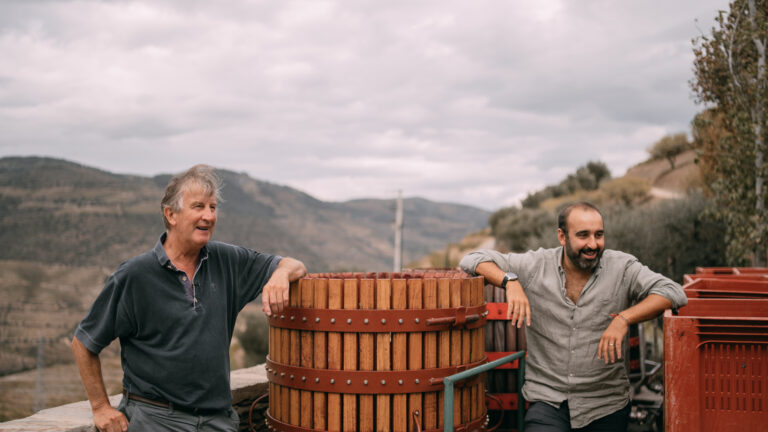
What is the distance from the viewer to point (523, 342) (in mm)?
5215

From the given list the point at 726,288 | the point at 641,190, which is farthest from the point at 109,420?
the point at 641,190

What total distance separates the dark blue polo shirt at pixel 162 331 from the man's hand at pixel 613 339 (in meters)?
2.22

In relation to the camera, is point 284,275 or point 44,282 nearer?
point 284,275

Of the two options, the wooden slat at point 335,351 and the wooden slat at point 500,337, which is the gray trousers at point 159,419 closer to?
the wooden slat at point 335,351

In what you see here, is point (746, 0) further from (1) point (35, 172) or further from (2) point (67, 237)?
(1) point (35, 172)

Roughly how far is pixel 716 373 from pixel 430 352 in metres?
1.50

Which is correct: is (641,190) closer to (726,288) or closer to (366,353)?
(726,288)

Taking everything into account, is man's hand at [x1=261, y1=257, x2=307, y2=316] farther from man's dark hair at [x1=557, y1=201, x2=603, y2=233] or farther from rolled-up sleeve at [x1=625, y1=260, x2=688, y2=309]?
rolled-up sleeve at [x1=625, y1=260, x2=688, y2=309]

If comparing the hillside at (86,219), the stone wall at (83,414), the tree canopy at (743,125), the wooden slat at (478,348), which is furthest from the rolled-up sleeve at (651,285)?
the hillside at (86,219)

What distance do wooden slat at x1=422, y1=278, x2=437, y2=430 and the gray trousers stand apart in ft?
4.06

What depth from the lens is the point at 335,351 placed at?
3709mm

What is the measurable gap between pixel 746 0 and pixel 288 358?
1066 cm

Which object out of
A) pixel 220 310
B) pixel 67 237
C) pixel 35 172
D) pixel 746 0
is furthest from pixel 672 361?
A: pixel 35 172

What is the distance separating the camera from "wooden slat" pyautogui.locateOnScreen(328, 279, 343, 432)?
3.70m
